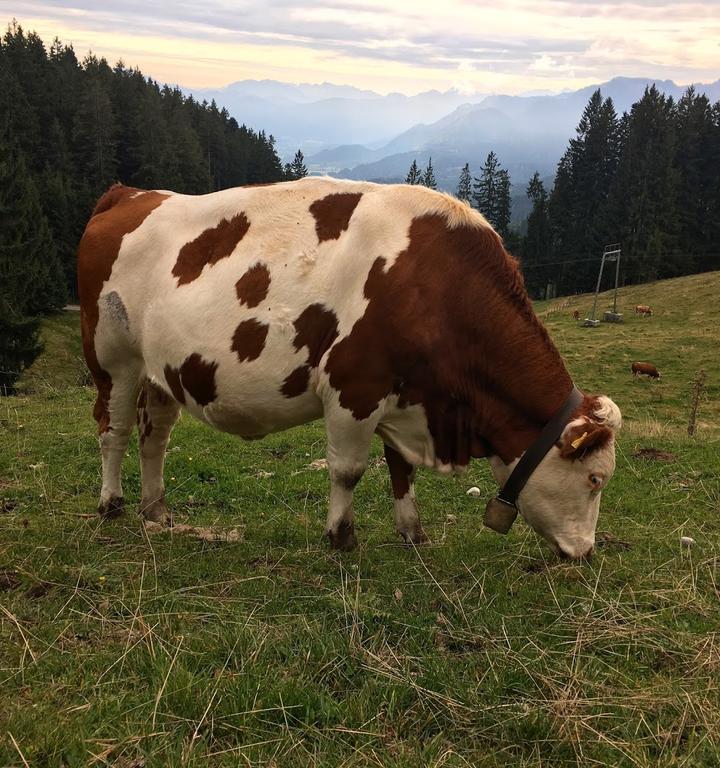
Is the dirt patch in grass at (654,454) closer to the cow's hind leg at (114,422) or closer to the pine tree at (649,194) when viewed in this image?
the cow's hind leg at (114,422)

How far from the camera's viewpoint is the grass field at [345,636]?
2.95 m

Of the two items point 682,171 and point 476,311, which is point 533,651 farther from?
point 682,171

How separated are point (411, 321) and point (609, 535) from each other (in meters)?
2.83

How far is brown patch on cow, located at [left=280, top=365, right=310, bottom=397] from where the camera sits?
513 cm

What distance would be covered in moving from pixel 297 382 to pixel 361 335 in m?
0.69

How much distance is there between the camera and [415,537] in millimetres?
5895

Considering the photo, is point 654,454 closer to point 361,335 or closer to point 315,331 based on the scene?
point 361,335

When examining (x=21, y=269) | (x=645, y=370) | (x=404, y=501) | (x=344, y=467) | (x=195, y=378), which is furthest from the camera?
(x=21, y=269)

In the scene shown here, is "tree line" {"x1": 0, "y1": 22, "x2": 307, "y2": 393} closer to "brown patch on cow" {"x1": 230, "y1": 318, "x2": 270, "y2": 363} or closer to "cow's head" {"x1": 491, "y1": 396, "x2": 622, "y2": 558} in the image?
"brown patch on cow" {"x1": 230, "y1": 318, "x2": 270, "y2": 363}

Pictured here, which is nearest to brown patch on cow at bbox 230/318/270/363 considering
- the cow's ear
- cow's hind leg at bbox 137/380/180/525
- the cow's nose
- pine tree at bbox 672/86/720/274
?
cow's hind leg at bbox 137/380/180/525

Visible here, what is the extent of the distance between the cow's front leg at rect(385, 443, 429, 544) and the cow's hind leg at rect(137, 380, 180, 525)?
2216mm

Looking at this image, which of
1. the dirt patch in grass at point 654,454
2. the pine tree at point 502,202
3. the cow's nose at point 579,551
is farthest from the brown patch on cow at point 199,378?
the pine tree at point 502,202

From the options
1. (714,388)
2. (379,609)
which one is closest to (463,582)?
(379,609)

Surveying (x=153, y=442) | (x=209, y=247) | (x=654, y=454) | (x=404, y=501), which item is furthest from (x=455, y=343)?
(x=654, y=454)
